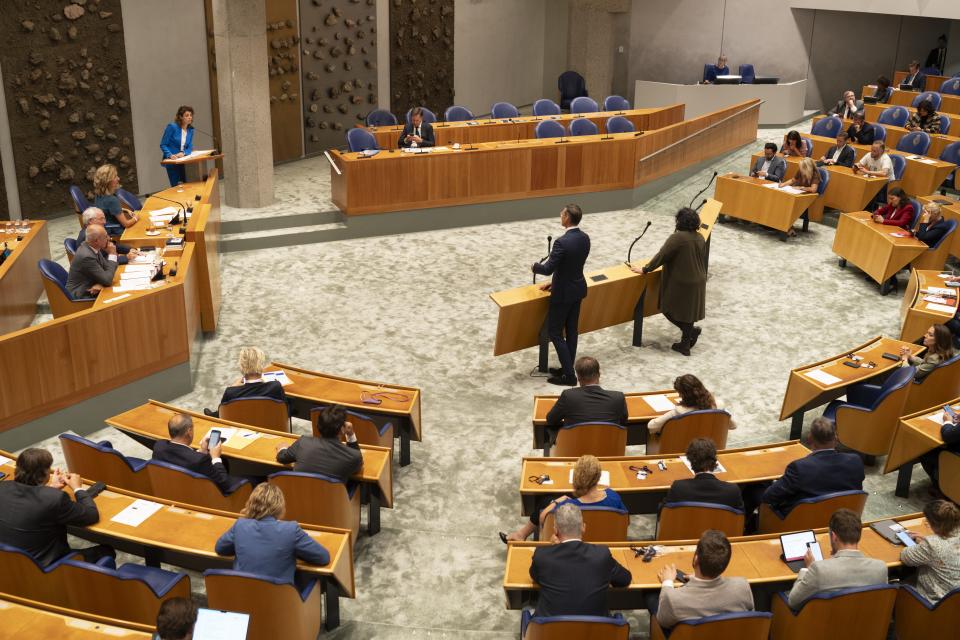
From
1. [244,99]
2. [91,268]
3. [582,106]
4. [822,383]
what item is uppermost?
[244,99]

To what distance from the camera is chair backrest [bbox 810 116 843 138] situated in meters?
14.4

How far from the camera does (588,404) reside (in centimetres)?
623

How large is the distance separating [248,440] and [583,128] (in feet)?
30.5

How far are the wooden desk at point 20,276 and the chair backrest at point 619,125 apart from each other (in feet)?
26.6

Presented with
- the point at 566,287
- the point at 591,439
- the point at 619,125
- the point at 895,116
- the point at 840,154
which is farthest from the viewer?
the point at 895,116

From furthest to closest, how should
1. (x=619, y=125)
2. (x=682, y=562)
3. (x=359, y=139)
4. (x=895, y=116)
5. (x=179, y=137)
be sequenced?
1. (x=895, y=116)
2. (x=619, y=125)
3. (x=359, y=139)
4. (x=179, y=137)
5. (x=682, y=562)

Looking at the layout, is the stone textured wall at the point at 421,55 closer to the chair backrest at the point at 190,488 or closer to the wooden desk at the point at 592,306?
the wooden desk at the point at 592,306

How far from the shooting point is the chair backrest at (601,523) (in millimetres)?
5105

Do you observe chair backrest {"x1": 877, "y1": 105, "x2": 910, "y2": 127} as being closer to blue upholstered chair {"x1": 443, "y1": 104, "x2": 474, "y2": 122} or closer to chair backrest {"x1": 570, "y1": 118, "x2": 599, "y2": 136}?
chair backrest {"x1": 570, "y1": 118, "x2": 599, "y2": 136}

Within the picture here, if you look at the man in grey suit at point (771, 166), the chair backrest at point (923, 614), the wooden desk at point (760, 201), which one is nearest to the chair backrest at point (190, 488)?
the chair backrest at point (923, 614)

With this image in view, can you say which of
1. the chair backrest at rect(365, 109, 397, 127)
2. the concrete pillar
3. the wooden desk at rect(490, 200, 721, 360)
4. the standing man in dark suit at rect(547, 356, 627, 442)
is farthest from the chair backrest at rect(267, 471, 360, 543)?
the chair backrest at rect(365, 109, 397, 127)

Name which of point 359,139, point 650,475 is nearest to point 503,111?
point 359,139

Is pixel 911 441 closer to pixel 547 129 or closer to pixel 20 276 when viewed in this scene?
pixel 20 276

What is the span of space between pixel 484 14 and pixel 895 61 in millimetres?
9073
